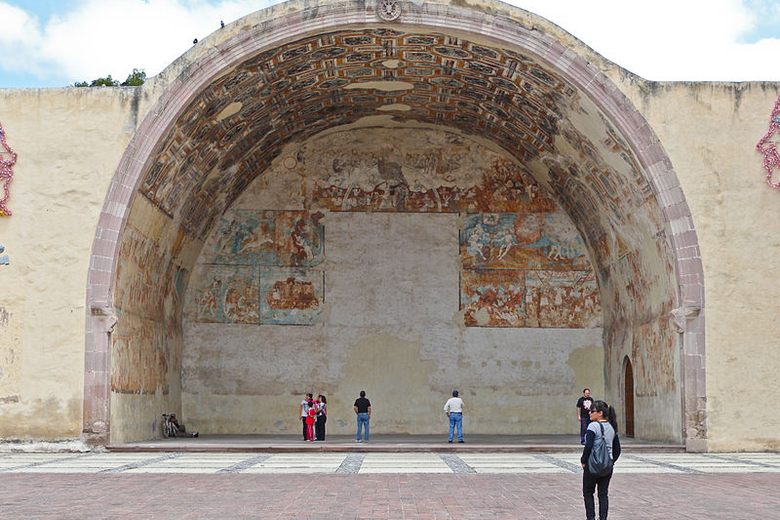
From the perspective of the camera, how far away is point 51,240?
56.7ft

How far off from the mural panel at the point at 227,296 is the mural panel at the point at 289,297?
0.23m

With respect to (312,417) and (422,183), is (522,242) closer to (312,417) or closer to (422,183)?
(422,183)

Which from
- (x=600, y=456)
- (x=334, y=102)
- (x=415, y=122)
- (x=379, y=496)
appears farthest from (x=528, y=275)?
(x=600, y=456)

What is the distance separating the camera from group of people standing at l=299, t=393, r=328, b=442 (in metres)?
19.9

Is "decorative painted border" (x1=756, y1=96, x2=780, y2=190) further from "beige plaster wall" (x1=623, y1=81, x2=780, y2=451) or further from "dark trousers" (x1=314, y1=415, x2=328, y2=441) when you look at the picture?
"dark trousers" (x1=314, y1=415, x2=328, y2=441)

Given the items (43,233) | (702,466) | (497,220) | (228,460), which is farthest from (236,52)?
(702,466)

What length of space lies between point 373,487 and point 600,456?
11.9 feet

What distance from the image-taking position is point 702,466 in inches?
540

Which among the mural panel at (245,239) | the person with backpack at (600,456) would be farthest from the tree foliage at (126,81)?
the person with backpack at (600,456)

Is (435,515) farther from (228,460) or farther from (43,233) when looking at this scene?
(43,233)

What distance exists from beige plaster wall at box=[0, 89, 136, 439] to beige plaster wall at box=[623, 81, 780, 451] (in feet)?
31.2

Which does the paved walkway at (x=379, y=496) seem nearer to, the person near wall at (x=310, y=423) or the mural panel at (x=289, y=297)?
the person near wall at (x=310, y=423)

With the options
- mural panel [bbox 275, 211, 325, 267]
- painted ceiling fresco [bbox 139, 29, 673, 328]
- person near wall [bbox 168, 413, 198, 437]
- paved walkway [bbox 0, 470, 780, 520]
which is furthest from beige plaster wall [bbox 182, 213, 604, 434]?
paved walkway [bbox 0, 470, 780, 520]

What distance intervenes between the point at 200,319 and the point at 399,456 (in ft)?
28.3
